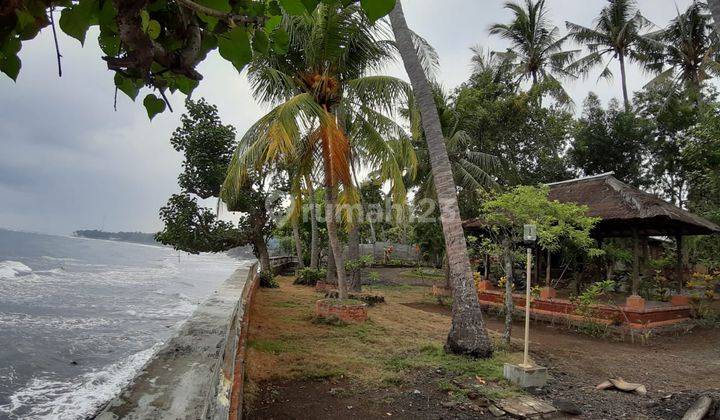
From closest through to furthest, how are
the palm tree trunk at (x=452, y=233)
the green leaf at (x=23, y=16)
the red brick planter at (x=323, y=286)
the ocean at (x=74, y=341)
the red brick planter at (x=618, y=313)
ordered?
the green leaf at (x=23, y=16) < the palm tree trunk at (x=452, y=233) < the ocean at (x=74, y=341) < the red brick planter at (x=618, y=313) < the red brick planter at (x=323, y=286)

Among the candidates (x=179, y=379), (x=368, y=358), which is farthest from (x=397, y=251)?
(x=179, y=379)

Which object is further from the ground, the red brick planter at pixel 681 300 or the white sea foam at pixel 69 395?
the red brick planter at pixel 681 300

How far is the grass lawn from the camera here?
5.40 m

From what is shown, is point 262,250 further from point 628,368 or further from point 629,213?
point 628,368

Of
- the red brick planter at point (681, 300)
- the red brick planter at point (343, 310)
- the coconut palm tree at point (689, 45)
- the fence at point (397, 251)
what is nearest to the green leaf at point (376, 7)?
the red brick planter at point (343, 310)

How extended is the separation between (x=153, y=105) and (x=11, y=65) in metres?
0.39

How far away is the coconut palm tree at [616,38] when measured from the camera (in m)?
21.0

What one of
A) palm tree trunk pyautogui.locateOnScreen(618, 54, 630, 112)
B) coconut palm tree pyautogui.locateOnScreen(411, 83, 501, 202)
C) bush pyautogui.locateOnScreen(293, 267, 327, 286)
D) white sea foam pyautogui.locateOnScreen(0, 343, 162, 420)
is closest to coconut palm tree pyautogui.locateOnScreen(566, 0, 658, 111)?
palm tree trunk pyautogui.locateOnScreen(618, 54, 630, 112)

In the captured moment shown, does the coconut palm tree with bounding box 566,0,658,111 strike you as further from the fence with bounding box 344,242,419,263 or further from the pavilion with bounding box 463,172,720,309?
the fence with bounding box 344,242,419,263

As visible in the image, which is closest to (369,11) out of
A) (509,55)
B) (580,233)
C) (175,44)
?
(175,44)

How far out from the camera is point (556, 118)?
1925 cm

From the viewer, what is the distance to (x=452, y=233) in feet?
22.3

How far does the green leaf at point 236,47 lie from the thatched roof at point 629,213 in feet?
31.9

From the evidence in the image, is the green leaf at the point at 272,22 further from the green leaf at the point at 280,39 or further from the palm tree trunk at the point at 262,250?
the palm tree trunk at the point at 262,250
